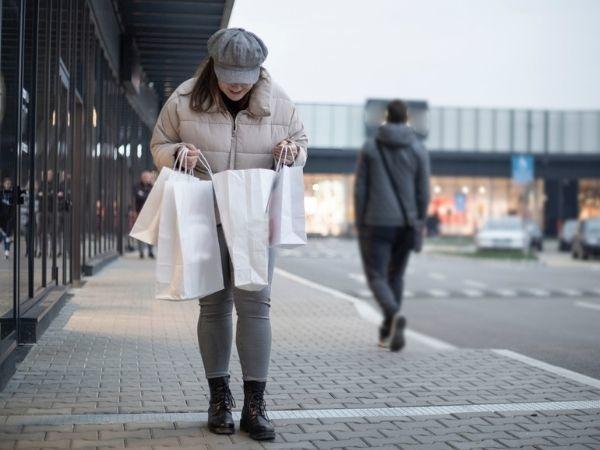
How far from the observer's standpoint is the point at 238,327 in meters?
5.07

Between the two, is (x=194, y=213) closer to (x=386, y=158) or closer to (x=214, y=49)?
(x=214, y=49)

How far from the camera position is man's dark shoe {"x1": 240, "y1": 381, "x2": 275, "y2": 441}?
190 inches

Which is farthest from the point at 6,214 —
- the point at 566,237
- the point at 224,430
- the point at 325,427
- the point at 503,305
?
the point at 566,237

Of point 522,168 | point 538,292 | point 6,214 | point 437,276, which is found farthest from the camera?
point 522,168

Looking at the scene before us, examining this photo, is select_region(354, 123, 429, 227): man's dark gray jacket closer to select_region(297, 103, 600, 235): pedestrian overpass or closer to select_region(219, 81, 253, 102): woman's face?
select_region(219, 81, 253, 102): woman's face

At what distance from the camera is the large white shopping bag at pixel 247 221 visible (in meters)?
4.74

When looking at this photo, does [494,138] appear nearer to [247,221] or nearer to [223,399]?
[223,399]

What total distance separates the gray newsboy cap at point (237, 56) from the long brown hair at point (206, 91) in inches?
4.9

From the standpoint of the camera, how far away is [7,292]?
6.91m

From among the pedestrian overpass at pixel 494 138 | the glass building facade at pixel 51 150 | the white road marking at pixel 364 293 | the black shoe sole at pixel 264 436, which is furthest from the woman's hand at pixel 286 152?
the pedestrian overpass at pixel 494 138

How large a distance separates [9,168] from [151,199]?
2.24 metres

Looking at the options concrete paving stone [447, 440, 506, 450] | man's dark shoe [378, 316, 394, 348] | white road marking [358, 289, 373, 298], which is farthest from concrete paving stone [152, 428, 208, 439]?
white road marking [358, 289, 373, 298]

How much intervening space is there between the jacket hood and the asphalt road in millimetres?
A: 2252

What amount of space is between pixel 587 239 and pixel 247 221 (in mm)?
34104
